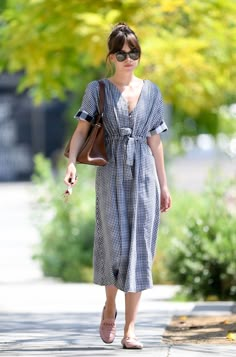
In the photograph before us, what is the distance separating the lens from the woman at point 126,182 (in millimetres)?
6852

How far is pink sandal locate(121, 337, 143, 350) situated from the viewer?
6867 mm

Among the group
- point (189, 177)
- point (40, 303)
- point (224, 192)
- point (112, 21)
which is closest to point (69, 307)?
point (40, 303)

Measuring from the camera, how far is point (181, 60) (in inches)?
462

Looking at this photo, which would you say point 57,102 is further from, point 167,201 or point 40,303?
point 167,201

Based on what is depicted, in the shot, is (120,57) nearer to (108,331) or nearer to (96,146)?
(96,146)

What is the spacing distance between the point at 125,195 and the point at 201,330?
4.76 ft

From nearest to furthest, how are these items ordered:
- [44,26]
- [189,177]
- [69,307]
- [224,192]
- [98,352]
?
[98,352] → [69,307] → [224,192] → [44,26] → [189,177]

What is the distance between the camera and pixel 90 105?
22.9ft

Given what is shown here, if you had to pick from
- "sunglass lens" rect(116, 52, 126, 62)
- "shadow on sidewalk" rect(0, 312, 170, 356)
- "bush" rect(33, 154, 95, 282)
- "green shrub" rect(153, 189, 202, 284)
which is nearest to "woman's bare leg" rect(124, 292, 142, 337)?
"shadow on sidewalk" rect(0, 312, 170, 356)

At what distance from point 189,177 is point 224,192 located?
23170 millimetres

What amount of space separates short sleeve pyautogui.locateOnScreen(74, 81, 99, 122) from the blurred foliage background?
342 centimetres

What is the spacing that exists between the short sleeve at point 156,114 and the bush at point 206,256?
3.20 m

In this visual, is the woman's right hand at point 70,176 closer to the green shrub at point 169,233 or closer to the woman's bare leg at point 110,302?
the woman's bare leg at point 110,302

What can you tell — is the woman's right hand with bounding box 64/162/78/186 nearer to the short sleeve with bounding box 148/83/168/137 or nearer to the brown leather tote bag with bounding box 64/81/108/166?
the brown leather tote bag with bounding box 64/81/108/166
